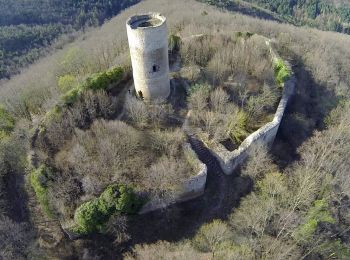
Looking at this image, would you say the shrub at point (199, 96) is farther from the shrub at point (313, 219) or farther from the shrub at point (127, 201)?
the shrub at point (313, 219)

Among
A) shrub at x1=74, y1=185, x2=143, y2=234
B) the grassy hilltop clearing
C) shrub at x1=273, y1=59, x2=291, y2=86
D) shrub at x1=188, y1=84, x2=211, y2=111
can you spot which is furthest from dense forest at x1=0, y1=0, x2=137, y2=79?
shrub at x1=74, y1=185, x2=143, y2=234

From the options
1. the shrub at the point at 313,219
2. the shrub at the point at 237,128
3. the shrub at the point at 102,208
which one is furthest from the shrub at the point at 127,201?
the shrub at the point at 313,219

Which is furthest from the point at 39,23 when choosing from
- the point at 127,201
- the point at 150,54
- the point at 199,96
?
the point at 127,201

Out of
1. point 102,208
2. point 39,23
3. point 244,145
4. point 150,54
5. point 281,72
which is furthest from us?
point 39,23

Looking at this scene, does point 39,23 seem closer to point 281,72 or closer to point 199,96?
point 199,96

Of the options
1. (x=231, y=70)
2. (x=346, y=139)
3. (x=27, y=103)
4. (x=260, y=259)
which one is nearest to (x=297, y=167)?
(x=346, y=139)

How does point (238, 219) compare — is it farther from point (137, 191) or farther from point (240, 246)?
point (137, 191)
